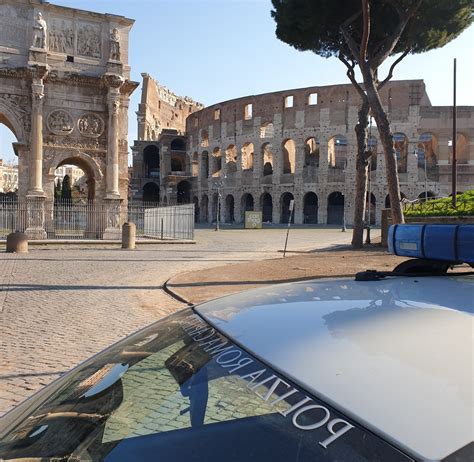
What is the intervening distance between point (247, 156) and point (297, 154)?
Result: 8456 mm

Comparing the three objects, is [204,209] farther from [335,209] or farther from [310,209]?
[335,209]

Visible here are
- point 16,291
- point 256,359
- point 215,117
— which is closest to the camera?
point 256,359

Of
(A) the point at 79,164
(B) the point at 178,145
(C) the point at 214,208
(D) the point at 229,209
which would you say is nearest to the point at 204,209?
(C) the point at 214,208

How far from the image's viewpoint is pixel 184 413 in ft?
4.39

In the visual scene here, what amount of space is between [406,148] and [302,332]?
2034 inches

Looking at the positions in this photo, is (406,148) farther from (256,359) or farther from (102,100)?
(256,359)

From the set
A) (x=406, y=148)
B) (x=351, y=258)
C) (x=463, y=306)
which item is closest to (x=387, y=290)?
(x=463, y=306)

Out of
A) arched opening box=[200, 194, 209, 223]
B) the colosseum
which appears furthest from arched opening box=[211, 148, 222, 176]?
arched opening box=[200, 194, 209, 223]

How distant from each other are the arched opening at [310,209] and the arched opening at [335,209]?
1.53 metres

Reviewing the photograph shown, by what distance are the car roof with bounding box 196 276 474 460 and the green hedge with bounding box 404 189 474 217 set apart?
67.0 feet

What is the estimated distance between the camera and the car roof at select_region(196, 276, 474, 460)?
94 centimetres

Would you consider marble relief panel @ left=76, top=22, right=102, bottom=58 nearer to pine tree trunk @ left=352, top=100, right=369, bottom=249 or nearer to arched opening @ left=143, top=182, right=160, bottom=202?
pine tree trunk @ left=352, top=100, right=369, bottom=249

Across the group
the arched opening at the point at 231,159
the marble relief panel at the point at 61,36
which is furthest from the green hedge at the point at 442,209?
the arched opening at the point at 231,159

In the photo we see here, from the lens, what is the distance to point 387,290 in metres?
1.69
